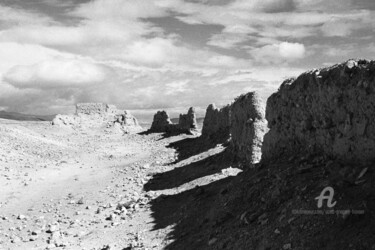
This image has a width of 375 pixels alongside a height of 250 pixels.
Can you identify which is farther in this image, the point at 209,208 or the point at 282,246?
the point at 209,208

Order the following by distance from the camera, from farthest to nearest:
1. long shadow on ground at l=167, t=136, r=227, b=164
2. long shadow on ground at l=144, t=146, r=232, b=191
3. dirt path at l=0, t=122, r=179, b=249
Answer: long shadow on ground at l=167, t=136, r=227, b=164 < long shadow on ground at l=144, t=146, r=232, b=191 < dirt path at l=0, t=122, r=179, b=249

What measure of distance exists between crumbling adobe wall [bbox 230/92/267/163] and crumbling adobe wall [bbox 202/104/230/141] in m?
7.39

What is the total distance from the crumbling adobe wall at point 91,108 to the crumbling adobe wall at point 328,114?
4919 cm

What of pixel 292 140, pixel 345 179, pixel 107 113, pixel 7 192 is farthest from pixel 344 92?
pixel 107 113

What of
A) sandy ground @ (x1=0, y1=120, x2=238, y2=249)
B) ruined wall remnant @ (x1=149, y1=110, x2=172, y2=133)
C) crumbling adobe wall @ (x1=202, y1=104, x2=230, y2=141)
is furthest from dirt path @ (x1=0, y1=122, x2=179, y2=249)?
ruined wall remnant @ (x1=149, y1=110, x2=172, y2=133)

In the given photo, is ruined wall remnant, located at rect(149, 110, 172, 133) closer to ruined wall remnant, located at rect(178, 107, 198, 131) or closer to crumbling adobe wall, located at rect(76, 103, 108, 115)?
ruined wall remnant, located at rect(178, 107, 198, 131)

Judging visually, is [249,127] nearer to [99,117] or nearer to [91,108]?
[99,117]

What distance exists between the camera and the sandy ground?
14.4 metres

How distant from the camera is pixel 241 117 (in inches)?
751

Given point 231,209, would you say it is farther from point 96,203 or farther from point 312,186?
point 96,203

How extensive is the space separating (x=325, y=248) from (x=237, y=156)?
12.3 metres

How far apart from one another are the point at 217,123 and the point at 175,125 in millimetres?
16861

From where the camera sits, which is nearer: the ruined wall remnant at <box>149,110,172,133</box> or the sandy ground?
the sandy ground

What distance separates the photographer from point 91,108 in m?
59.8
